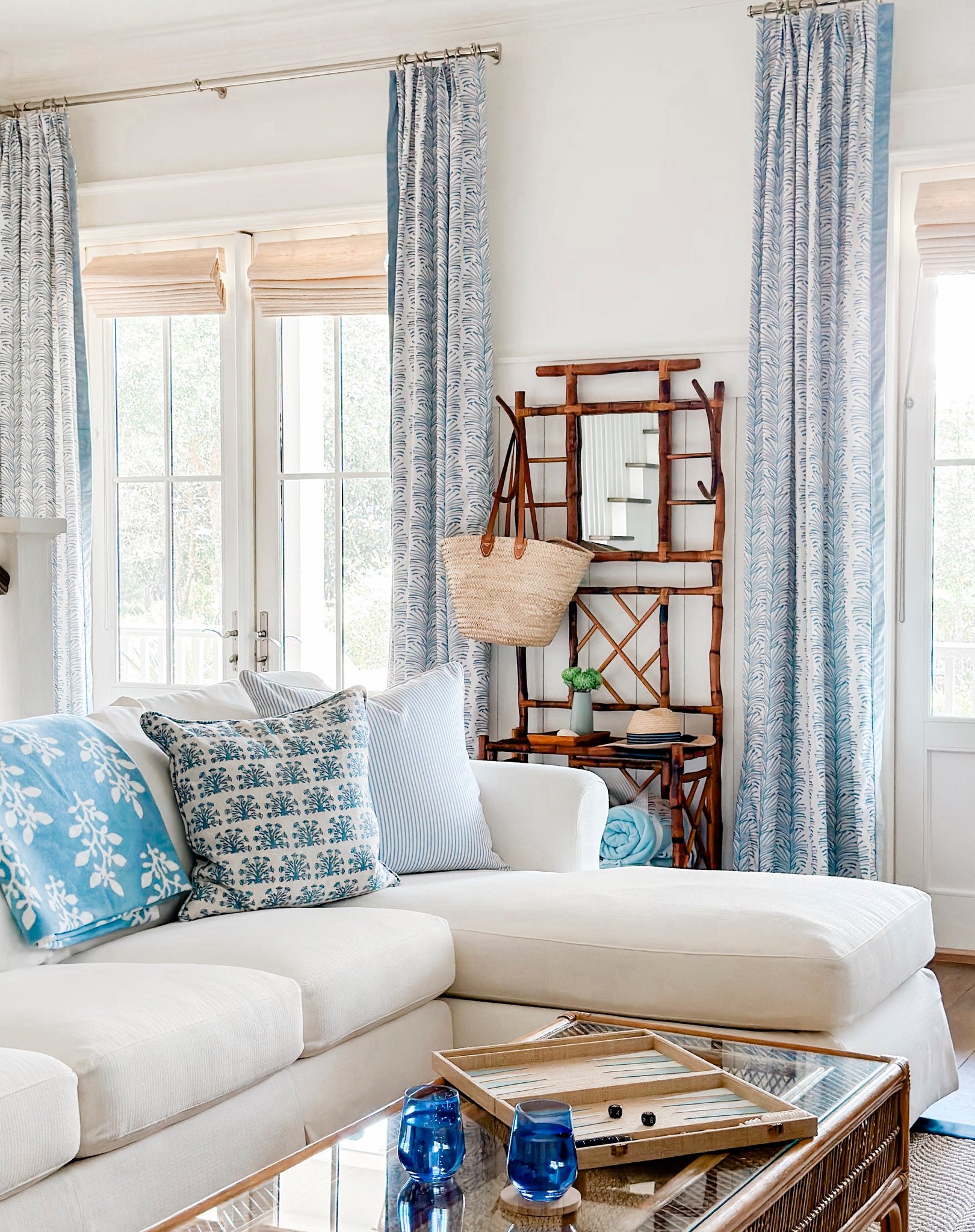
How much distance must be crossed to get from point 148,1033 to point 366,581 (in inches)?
120

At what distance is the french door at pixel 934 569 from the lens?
411 cm

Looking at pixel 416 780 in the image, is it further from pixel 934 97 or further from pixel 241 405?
pixel 934 97

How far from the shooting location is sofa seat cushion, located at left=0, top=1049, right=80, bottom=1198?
166 cm

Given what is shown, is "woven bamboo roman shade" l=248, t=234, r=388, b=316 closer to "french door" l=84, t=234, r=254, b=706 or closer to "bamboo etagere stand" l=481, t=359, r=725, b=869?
"french door" l=84, t=234, r=254, b=706

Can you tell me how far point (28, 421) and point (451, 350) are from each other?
5.52 feet

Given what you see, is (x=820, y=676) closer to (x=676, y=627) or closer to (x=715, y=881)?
(x=676, y=627)

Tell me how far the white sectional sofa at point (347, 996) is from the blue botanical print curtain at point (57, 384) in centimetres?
219

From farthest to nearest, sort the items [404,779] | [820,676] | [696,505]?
[696,505] < [820,676] < [404,779]

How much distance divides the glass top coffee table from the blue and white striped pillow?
4.11 feet

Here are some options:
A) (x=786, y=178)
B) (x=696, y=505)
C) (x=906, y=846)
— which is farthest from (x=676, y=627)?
(x=786, y=178)

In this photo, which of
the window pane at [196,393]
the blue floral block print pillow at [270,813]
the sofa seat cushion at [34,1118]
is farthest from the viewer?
the window pane at [196,393]

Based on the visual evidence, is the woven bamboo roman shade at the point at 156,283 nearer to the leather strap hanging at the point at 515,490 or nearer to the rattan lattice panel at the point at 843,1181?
the leather strap hanging at the point at 515,490

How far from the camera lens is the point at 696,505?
4305mm

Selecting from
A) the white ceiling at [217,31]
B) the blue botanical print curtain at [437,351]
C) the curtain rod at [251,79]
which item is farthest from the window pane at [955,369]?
the curtain rod at [251,79]
